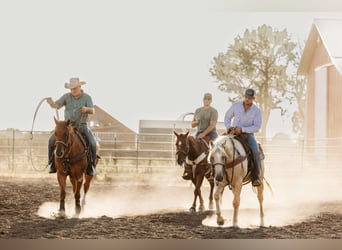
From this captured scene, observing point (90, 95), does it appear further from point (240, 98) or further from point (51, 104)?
point (240, 98)

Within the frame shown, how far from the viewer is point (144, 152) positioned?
8305 mm

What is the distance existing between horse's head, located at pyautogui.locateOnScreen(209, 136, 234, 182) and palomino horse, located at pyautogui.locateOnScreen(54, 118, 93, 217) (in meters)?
1.18

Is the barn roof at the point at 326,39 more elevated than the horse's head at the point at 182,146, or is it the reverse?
the barn roof at the point at 326,39

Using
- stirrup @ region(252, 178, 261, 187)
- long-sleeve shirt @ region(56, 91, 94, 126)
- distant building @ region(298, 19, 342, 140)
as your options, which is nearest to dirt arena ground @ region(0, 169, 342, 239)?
stirrup @ region(252, 178, 261, 187)

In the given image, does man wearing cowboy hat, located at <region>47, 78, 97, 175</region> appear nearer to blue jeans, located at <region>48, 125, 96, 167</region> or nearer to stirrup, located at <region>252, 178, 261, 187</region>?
blue jeans, located at <region>48, 125, 96, 167</region>

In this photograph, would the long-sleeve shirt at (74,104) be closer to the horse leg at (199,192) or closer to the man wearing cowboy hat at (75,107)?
the man wearing cowboy hat at (75,107)

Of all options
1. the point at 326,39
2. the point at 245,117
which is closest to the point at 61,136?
the point at 245,117

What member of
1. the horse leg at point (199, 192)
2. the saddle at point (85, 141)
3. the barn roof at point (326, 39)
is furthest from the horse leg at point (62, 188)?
the barn roof at point (326, 39)

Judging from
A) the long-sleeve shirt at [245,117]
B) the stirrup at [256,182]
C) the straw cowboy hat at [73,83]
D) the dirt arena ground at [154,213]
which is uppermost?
the straw cowboy hat at [73,83]

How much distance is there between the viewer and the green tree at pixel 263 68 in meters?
6.16

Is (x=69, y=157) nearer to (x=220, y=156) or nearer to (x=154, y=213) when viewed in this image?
(x=154, y=213)

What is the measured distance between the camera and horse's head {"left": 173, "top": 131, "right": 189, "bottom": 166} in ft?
21.5

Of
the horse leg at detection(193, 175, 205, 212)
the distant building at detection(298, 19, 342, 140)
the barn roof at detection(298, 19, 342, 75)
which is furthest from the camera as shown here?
the distant building at detection(298, 19, 342, 140)

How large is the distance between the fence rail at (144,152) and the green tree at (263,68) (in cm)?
44
